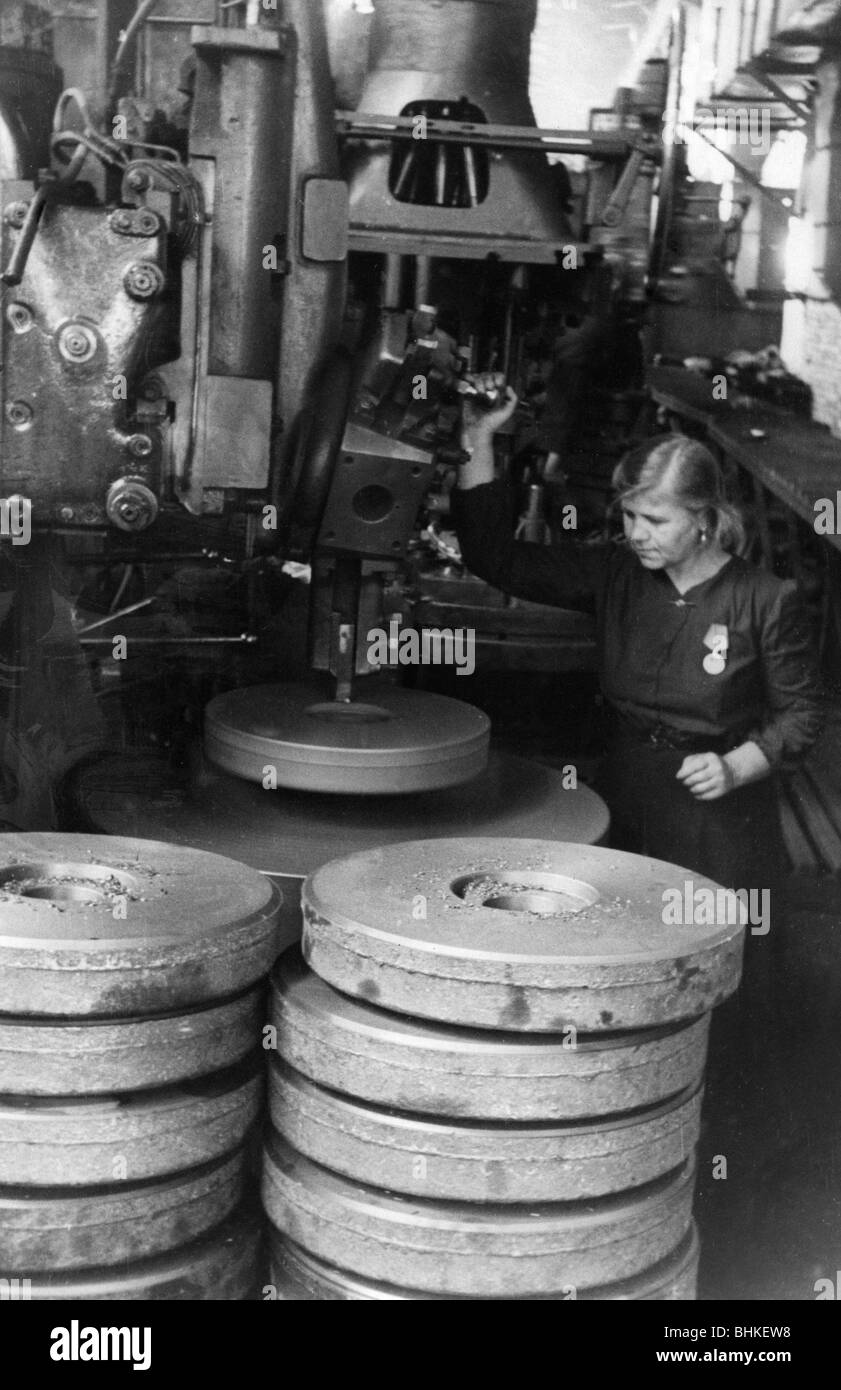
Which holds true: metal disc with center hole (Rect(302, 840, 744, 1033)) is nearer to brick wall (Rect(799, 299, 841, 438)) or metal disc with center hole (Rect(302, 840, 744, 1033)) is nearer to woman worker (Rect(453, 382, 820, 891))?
woman worker (Rect(453, 382, 820, 891))

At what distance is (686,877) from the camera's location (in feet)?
8.20

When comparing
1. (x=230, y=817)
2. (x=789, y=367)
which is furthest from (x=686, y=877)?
(x=789, y=367)

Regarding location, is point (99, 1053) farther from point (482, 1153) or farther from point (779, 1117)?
point (779, 1117)

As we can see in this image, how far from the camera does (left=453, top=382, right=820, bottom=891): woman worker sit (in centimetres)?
338

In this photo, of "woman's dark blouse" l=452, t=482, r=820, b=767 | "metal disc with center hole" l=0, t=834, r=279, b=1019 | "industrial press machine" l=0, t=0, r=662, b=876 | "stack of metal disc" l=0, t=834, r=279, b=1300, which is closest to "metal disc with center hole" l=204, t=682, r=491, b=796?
"industrial press machine" l=0, t=0, r=662, b=876

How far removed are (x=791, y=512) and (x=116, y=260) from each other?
12.5 ft

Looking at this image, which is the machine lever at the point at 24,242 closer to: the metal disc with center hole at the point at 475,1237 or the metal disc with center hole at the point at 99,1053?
the metal disc with center hole at the point at 99,1053

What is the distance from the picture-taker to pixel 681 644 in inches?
138

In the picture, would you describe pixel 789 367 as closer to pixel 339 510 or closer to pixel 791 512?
Answer: pixel 791 512

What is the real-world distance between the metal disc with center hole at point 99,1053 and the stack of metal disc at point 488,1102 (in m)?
0.17

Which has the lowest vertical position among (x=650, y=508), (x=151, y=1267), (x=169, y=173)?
(x=151, y=1267)

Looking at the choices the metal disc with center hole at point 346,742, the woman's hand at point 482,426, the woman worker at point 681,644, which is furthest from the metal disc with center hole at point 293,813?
the woman's hand at point 482,426

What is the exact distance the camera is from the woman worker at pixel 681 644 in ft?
11.1

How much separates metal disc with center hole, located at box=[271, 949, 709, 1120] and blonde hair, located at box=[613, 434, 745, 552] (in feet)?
4.88
